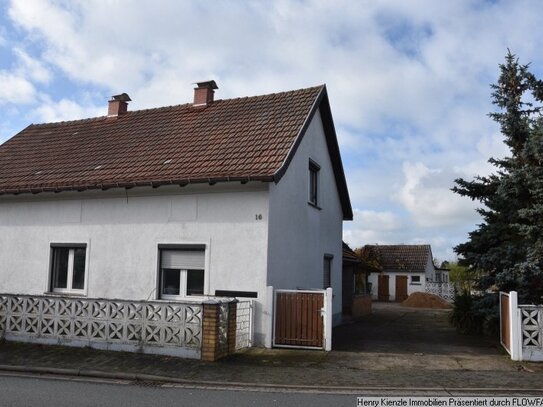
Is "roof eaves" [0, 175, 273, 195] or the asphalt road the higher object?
"roof eaves" [0, 175, 273, 195]

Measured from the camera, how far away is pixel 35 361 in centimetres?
1036

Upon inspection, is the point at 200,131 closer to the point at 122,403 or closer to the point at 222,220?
the point at 222,220

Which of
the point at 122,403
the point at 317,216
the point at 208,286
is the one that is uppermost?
the point at 317,216

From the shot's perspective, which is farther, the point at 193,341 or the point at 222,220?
Answer: the point at 222,220

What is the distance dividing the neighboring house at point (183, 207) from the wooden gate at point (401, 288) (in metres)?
29.5

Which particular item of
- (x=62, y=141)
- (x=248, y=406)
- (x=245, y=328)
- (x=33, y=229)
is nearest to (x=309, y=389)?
(x=248, y=406)

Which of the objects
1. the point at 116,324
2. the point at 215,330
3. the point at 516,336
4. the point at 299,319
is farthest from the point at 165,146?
the point at 516,336

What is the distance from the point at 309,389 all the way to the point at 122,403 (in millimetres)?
2935

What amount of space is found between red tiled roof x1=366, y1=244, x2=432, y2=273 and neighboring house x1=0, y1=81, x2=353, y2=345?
30.6 metres

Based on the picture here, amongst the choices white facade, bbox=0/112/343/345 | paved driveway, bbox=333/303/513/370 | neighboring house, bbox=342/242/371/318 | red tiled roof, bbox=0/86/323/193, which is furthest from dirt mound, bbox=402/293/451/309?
red tiled roof, bbox=0/86/323/193

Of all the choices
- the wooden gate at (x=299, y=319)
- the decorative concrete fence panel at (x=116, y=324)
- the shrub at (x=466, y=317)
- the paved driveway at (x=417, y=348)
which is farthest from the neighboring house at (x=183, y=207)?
the shrub at (x=466, y=317)

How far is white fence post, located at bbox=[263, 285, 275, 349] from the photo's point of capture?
12060 millimetres

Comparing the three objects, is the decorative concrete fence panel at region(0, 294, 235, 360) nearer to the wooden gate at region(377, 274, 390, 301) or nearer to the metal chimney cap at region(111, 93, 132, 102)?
the metal chimney cap at region(111, 93, 132, 102)

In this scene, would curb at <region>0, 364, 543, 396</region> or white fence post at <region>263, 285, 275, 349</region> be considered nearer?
curb at <region>0, 364, 543, 396</region>
